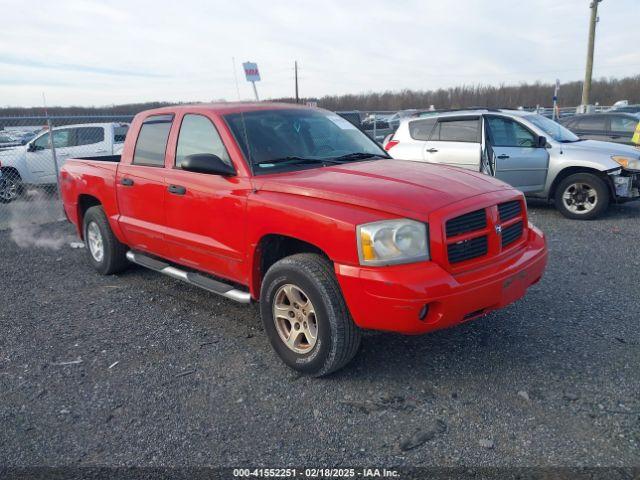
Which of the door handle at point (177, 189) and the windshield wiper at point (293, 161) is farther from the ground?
the windshield wiper at point (293, 161)

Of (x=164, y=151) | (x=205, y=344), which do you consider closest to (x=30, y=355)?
(x=205, y=344)

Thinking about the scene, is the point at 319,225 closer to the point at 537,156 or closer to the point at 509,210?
the point at 509,210

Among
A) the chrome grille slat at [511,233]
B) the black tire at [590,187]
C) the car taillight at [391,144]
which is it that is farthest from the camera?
the car taillight at [391,144]

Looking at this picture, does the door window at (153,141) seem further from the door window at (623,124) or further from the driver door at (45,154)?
the door window at (623,124)

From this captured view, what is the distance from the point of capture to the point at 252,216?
367 centimetres

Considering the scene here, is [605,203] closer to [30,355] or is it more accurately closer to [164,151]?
[164,151]

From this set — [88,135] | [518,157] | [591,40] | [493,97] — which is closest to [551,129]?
[518,157]

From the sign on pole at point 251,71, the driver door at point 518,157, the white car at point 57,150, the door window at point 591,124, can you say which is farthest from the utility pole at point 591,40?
the white car at point 57,150

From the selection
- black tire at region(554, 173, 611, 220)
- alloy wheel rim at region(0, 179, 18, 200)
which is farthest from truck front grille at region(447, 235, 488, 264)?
alloy wheel rim at region(0, 179, 18, 200)

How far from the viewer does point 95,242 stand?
19.6ft

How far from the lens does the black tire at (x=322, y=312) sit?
321 cm

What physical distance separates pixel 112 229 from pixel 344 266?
332cm

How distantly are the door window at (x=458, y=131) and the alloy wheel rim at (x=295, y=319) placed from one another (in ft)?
20.6

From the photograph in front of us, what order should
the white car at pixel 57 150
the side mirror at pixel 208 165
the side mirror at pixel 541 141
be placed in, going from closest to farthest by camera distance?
the side mirror at pixel 208 165, the side mirror at pixel 541 141, the white car at pixel 57 150
